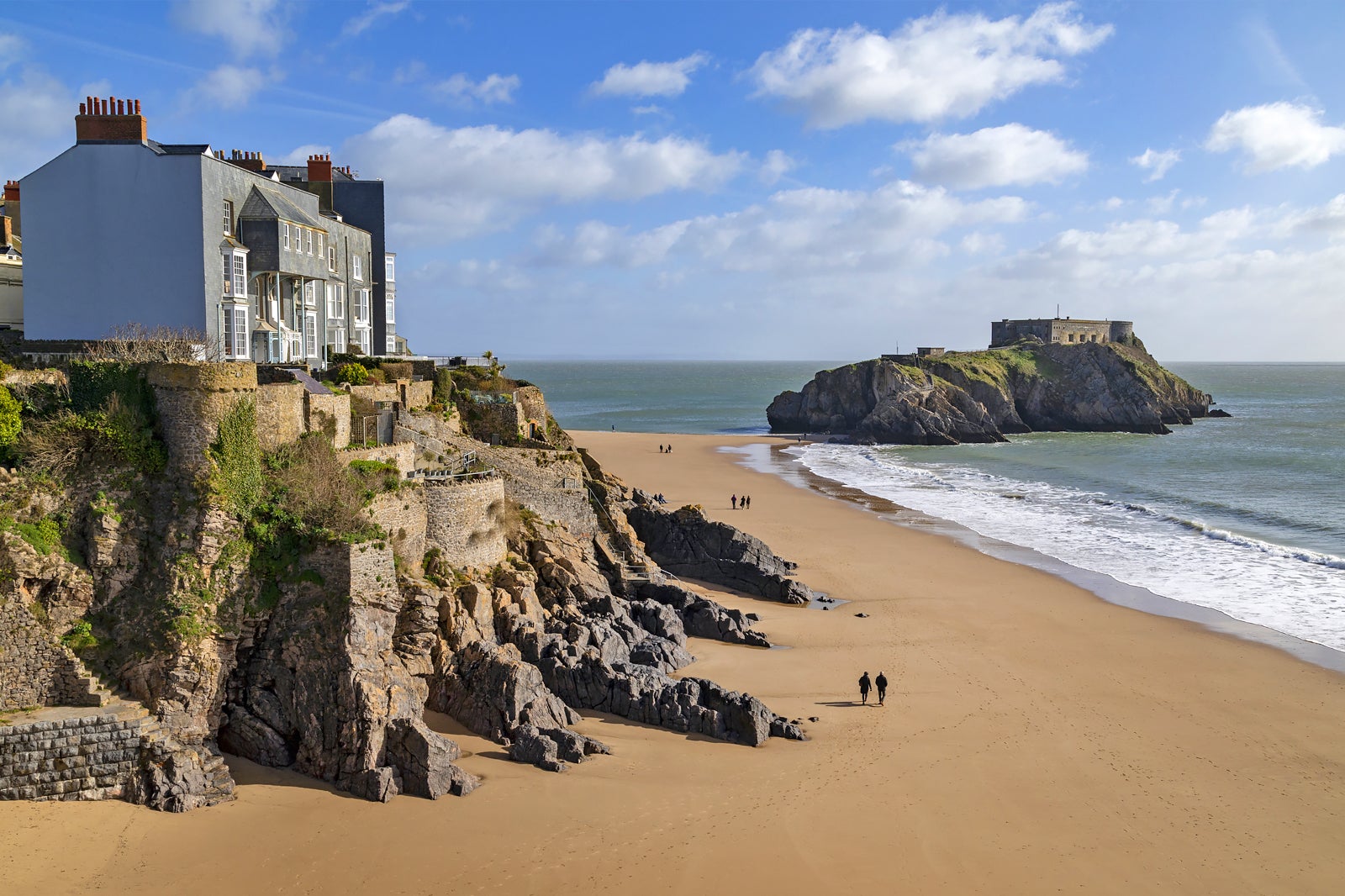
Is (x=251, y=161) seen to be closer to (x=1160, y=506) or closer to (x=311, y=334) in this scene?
(x=311, y=334)

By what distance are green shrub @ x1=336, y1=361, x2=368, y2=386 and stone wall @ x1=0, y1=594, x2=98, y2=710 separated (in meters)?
11.3

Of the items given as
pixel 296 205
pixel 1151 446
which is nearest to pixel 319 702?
pixel 296 205

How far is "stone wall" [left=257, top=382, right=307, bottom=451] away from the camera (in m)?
17.6

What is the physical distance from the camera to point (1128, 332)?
358 ft

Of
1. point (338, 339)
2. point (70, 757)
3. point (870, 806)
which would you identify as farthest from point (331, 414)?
point (338, 339)

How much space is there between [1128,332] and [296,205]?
10138cm

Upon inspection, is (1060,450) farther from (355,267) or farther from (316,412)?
(316,412)

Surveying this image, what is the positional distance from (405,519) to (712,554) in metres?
12.0

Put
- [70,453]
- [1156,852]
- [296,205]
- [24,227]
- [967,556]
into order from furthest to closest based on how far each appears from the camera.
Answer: [967,556], [296,205], [24,227], [70,453], [1156,852]

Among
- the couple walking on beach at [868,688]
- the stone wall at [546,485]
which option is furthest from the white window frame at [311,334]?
the couple walking on beach at [868,688]

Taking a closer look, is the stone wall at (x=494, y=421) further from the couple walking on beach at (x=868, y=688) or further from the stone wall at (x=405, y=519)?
the couple walking on beach at (x=868, y=688)

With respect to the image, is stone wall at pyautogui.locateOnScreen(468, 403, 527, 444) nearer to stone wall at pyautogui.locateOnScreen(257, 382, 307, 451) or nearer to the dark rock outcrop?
the dark rock outcrop

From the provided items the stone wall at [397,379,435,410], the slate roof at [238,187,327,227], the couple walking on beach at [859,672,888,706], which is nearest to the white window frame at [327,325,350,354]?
the slate roof at [238,187,327,227]

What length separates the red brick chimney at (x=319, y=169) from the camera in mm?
33844
